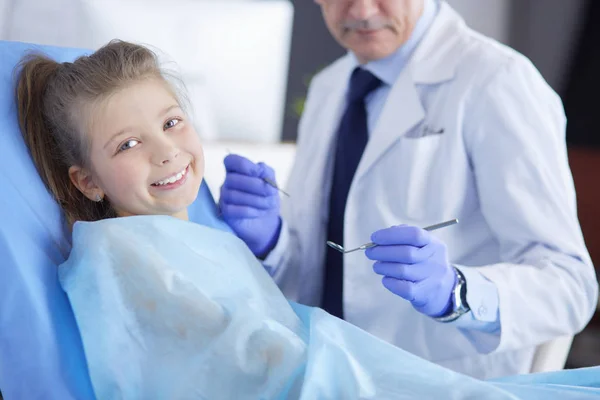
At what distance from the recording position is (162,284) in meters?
0.94

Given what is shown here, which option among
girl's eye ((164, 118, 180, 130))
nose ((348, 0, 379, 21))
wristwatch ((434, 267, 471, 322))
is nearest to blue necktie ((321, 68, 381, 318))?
nose ((348, 0, 379, 21))

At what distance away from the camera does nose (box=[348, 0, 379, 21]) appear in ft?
4.45

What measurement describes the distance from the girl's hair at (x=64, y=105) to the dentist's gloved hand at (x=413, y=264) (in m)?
0.46

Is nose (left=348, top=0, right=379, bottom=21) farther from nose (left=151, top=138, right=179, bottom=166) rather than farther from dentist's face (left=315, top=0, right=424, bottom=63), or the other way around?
nose (left=151, top=138, right=179, bottom=166)

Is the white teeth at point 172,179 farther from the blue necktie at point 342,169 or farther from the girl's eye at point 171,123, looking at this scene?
the blue necktie at point 342,169

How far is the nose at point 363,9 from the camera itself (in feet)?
4.45

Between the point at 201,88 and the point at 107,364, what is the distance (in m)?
1.39

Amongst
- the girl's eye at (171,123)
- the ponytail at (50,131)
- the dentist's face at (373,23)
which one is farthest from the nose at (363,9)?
the ponytail at (50,131)

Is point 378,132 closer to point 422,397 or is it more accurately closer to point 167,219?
point 167,219

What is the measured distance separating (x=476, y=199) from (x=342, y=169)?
30 cm

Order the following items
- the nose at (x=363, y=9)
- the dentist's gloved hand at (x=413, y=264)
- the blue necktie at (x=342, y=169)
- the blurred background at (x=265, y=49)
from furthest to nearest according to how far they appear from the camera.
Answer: the blurred background at (x=265, y=49), the blue necktie at (x=342, y=169), the nose at (x=363, y=9), the dentist's gloved hand at (x=413, y=264)

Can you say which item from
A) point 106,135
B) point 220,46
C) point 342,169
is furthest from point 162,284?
point 220,46

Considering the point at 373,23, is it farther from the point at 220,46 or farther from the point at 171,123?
the point at 220,46

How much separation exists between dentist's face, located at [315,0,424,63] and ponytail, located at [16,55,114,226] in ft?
1.88
